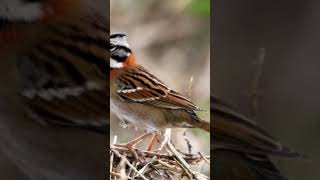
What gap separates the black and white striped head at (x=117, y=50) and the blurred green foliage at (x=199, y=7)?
0.50 feet

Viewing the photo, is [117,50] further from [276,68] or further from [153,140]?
[276,68]

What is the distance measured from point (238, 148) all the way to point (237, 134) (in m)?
0.03

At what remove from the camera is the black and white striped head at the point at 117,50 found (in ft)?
4.43

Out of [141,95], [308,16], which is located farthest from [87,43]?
[308,16]

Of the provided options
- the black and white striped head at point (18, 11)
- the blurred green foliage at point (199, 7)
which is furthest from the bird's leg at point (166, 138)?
the black and white striped head at point (18, 11)

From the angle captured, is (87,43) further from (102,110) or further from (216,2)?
(216,2)

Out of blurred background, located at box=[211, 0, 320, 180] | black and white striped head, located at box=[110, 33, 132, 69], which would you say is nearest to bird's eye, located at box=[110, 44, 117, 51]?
black and white striped head, located at box=[110, 33, 132, 69]

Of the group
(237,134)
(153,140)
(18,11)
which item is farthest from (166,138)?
(18,11)

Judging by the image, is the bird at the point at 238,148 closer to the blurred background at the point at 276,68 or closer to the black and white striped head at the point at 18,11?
the blurred background at the point at 276,68

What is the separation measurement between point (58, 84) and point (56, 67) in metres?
0.03

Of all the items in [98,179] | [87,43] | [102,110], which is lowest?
[98,179]

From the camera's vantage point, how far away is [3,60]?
130 cm

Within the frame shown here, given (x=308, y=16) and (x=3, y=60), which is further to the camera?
(x=308, y=16)

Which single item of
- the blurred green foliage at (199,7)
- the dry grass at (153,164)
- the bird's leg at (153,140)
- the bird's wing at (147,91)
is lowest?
the dry grass at (153,164)
